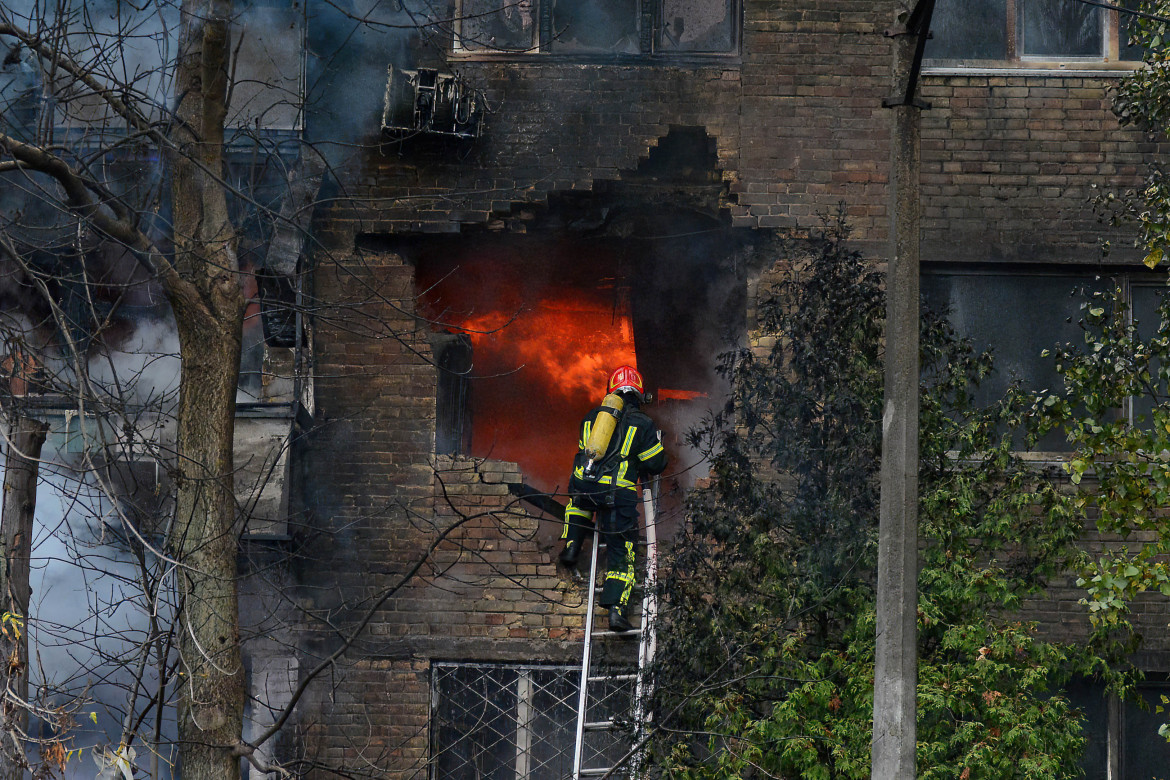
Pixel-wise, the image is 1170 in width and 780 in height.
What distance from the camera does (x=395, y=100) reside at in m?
9.23

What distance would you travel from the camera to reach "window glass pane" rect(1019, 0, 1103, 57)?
9.68 m

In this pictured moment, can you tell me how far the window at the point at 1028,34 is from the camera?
31.6 feet

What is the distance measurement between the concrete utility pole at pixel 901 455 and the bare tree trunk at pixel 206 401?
3251 millimetres

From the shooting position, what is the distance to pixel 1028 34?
970 cm

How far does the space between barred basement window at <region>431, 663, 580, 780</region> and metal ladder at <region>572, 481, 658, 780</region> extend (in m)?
0.22

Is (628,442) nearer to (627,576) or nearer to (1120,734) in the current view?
(627,576)

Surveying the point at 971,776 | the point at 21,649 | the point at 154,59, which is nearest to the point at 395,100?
the point at 154,59

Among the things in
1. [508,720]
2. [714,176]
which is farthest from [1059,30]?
[508,720]

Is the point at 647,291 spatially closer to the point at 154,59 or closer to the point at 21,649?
the point at 154,59

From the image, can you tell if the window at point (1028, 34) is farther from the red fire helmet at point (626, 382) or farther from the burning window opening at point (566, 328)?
the red fire helmet at point (626, 382)

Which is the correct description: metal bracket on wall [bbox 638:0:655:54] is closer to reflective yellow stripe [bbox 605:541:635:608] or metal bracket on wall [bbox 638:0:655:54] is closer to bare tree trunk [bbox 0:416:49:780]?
reflective yellow stripe [bbox 605:541:635:608]

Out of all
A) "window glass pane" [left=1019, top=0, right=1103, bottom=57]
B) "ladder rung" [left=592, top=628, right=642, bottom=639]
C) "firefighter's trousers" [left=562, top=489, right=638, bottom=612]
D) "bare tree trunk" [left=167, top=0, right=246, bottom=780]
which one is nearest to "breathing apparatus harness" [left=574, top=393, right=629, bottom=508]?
"firefighter's trousers" [left=562, top=489, right=638, bottom=612]

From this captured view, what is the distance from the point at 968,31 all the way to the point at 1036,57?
564 mm

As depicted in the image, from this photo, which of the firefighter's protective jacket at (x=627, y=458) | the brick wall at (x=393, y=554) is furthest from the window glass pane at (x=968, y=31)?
the brick wall at (x=393, y=554)
